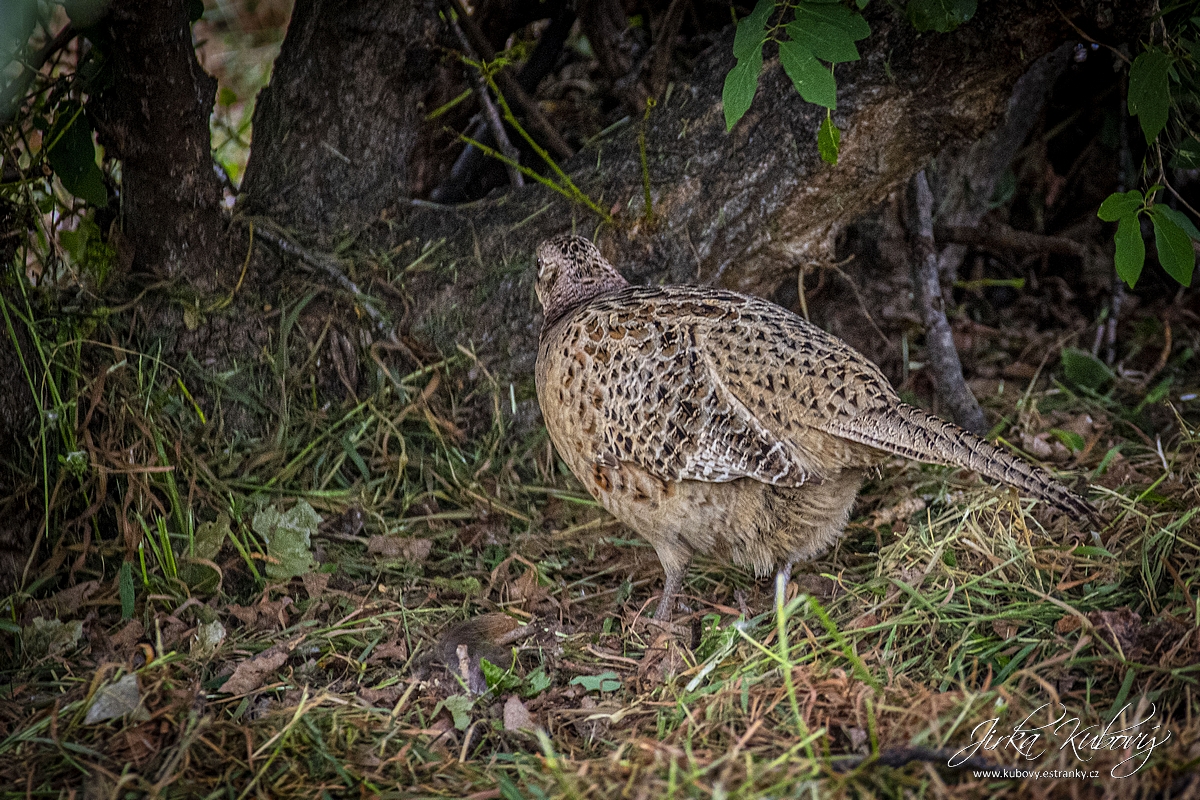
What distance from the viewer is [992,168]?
457 centimetres

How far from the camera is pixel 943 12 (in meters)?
2.85

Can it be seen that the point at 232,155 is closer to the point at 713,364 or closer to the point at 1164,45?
the point at 713,364

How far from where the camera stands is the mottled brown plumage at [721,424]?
9.25ft

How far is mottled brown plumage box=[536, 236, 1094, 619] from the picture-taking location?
9.25ft

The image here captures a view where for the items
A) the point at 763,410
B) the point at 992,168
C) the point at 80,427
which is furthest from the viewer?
the point at 992,168

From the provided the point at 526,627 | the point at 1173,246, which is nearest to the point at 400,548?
the point at 526,627

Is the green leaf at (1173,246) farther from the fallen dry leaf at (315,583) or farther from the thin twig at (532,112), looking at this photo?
the fallen dry leaf at (315,583)

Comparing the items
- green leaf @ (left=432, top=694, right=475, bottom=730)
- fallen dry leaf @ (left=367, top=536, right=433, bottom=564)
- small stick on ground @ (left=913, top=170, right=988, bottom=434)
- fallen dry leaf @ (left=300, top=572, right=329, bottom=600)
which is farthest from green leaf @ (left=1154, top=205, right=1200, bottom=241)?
fallen dry leaf @ (left=300, top=572, right=329, bottom=600)

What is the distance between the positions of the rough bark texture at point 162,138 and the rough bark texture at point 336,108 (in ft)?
1.02

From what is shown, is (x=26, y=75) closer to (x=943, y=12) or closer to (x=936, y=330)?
(x=943, y=12)

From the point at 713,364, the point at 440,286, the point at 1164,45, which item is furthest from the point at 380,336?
the point at 1164,45

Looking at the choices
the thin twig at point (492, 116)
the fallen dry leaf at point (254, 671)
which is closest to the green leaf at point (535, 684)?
the fallen dry leaf at point (254, 671)

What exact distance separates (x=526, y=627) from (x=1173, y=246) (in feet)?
7.46

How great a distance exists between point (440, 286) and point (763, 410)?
154cm
